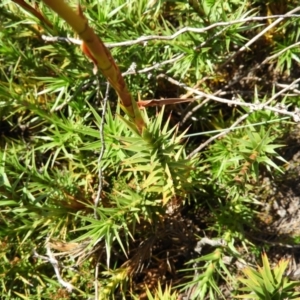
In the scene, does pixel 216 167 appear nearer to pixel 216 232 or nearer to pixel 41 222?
pixel 216 232

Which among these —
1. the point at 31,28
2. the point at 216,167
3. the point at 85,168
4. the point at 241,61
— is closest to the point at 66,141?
the point at 85,168

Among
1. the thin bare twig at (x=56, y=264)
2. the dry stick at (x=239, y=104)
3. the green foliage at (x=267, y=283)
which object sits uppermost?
the dry stick at (x=239, y=104)

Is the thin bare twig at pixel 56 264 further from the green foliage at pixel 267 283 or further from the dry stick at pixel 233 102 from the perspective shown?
the dry stick at pixel 233 102

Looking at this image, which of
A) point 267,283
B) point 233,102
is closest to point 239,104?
point 233,102

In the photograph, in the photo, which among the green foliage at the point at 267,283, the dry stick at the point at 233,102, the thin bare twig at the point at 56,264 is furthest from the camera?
the thin bare twig at the point at 56,264

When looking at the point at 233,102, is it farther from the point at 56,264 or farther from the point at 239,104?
the point at 56,264

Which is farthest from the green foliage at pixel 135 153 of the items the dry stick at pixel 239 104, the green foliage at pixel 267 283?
the green foliage at pixel 267 283

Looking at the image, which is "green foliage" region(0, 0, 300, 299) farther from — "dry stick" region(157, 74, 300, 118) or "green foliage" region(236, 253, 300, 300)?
"green foliage" region(236, 253, 300, 300)

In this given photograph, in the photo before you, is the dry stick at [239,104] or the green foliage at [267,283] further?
the dry stick at [239,104]
